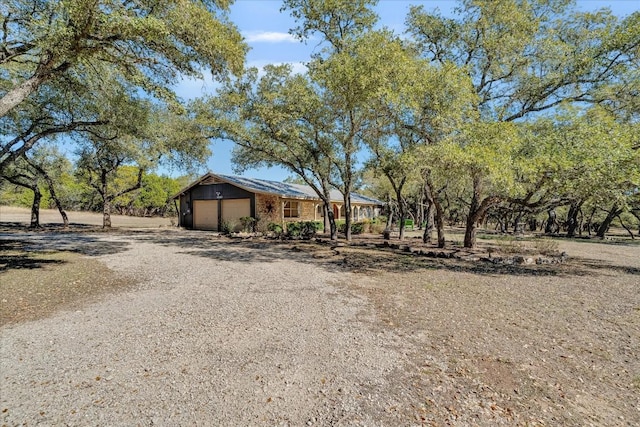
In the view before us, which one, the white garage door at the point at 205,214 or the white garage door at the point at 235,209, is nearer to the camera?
the white garage door at the point at 235,209

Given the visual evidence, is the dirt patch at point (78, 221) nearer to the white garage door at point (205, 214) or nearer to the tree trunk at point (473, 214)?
the white garage door at point (205, 214)

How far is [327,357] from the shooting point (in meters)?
3.65

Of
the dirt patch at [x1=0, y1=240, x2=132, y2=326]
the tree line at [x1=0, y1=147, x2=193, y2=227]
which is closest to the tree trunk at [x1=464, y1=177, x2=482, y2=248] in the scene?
the dirt patch at [x1=0, y1=240, x2=132, y2=326]

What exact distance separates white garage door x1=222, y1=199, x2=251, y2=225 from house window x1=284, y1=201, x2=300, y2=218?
3293 millimetres

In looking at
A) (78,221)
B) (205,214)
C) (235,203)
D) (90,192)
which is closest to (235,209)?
(235,203)

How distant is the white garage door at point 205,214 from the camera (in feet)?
71.8

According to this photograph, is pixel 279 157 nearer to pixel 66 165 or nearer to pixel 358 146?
pixel 358 146

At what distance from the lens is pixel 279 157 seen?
48.0 ft

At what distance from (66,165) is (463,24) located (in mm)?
24499

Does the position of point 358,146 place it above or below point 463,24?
below

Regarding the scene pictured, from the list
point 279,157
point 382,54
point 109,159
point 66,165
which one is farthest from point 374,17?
point 66,165

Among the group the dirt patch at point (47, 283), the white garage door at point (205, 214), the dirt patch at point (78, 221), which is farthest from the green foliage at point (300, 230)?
the dirt patch at point (78, 221)

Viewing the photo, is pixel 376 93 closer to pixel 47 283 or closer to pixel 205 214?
pixel 47 283

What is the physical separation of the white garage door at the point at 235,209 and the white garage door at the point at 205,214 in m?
0.95
